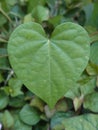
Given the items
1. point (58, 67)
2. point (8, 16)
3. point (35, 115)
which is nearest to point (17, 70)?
point (58, 67)

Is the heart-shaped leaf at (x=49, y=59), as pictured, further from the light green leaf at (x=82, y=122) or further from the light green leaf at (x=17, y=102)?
the light green leaf at (x=17, y=102)

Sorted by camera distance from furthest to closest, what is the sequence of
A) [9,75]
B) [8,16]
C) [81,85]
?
[8,16] → [9,75] → [81,85]

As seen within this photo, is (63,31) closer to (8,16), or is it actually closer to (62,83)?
(62,83)

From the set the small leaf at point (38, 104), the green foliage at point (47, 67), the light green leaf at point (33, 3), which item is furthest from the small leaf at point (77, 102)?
the light green leaf at point (33, 3)

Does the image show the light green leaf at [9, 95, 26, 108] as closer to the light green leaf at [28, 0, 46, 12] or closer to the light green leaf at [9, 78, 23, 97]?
the light green leaf at [9, 78, 23, 97]

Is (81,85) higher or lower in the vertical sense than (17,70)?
lower

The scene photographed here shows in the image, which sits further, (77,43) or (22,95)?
(22,95)
